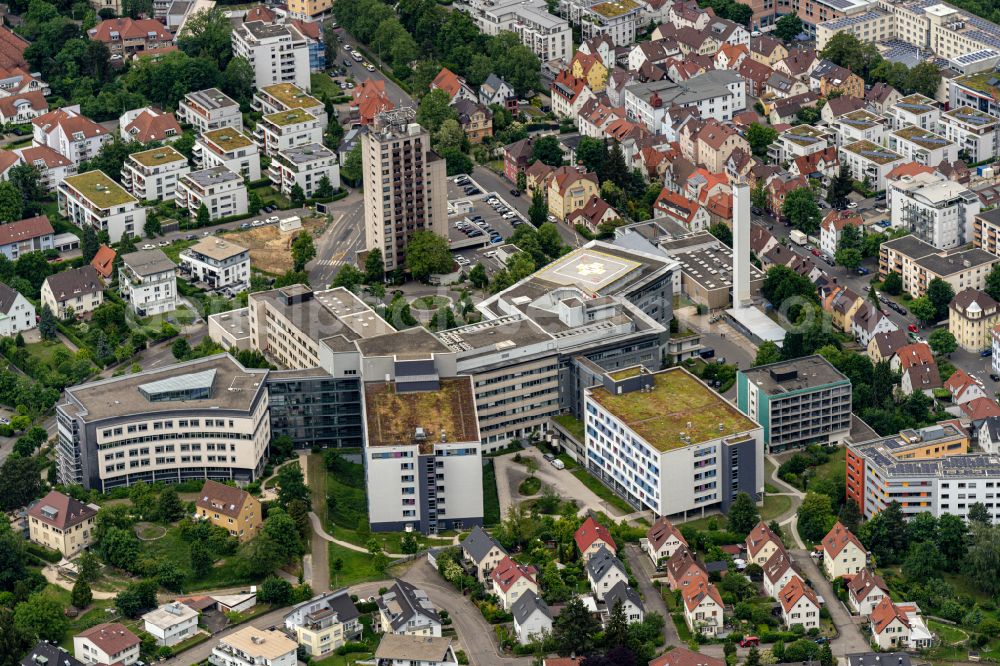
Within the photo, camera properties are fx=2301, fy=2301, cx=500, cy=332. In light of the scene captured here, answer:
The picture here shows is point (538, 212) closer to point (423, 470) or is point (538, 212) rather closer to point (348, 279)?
point (348, 279)

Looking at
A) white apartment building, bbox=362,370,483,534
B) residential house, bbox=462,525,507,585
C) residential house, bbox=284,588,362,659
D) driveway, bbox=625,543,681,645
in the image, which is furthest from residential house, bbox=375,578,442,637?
driveway, bbox=625,543,681,645

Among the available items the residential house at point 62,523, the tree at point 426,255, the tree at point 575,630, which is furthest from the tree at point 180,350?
the tree at point 575,630

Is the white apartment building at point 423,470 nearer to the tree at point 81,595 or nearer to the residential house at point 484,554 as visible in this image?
the residential house at point 484,554

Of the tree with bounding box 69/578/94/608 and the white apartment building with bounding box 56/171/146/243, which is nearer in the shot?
the tree with bounding box 69/578/94/608

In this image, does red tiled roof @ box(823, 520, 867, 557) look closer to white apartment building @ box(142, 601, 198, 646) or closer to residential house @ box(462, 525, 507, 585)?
residential house @ box(462, 525, 507, 585)

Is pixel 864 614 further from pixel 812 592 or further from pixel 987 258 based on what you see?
pixel 987 258
